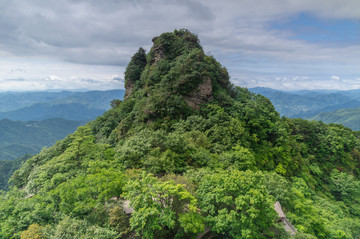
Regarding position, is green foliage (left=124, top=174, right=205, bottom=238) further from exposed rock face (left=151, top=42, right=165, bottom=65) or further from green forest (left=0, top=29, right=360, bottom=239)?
exposed rock face (left=151, top=42, right=165, bottom=65)

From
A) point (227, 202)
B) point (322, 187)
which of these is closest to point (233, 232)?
point (227, 202)

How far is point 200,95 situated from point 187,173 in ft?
59.1

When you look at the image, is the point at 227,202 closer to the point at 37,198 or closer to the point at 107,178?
the point at 107,178

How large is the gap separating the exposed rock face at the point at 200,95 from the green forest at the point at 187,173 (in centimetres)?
18

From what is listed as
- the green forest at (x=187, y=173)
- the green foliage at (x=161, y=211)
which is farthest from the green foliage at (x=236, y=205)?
the green foliage at (x=161, y=211)

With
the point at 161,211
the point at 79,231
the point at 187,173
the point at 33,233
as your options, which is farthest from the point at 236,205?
the point at 33,233

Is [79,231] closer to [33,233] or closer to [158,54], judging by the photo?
[33,233]

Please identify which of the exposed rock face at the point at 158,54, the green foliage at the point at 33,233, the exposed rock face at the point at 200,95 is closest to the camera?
the green foliage at the point at 33,233

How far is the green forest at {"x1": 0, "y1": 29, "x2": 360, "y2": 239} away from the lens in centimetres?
1165

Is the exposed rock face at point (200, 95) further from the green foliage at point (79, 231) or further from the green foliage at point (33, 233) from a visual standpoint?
the green foliage at point (33, 233)

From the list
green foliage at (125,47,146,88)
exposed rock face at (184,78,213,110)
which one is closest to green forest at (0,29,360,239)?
exposed rock face at (184,78,213,110)

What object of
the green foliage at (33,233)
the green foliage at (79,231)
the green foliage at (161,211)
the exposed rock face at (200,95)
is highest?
the exposed rock face at (200,95)

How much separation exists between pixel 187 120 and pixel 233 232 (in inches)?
727

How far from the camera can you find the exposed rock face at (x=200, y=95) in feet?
106
